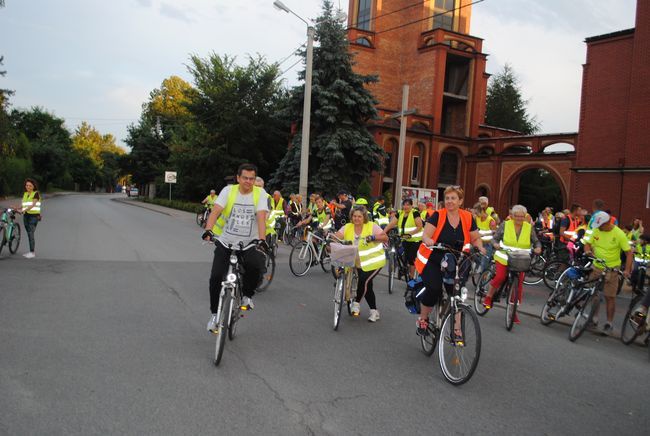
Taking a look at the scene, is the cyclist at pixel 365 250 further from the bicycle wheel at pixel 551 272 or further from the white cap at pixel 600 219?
the bicycle wheel at pixel 551 272

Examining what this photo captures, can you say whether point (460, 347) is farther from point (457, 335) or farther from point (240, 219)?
point (240, 219)

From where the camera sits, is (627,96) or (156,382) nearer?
(156,382)

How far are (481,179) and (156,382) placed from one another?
118 feet

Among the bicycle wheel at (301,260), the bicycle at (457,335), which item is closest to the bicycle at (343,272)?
the bicycle at (457,335)

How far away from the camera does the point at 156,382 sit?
4.71m

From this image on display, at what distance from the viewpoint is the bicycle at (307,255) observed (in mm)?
11672

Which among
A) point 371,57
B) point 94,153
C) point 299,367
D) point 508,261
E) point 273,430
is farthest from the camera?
point 94,153

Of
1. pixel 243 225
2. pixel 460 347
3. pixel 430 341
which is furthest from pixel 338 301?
pixel 460 347

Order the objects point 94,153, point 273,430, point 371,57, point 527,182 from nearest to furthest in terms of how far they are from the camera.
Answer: point 273,430
point 371,57
point 527,182
point 94,153

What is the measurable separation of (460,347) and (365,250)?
2.53 metres

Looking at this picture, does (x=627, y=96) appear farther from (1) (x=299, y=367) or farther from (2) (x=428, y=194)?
(1) (x=299, y=367)

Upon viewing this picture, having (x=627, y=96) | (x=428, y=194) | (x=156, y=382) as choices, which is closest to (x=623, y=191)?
(x=627, y=96)

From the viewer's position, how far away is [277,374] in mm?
5141

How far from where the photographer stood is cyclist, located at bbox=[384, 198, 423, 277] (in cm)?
1066
